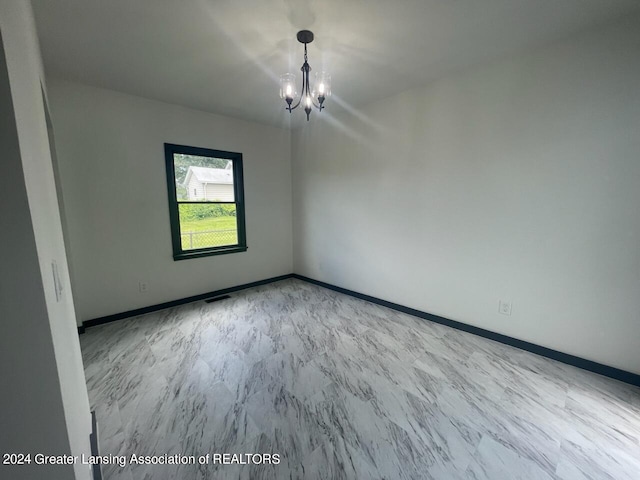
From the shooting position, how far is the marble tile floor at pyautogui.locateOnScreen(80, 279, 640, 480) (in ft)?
4.37

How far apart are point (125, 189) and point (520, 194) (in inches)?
163

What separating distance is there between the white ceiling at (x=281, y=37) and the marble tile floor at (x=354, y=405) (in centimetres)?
262

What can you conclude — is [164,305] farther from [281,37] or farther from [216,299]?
[281,37]

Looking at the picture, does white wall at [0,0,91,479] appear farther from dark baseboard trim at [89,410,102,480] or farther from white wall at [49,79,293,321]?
white wall at [49,79,293,321]

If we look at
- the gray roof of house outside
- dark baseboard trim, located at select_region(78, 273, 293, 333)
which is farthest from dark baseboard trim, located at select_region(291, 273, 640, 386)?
the gray roof of house outside

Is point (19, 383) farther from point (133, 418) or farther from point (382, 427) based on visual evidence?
point (382, 427)

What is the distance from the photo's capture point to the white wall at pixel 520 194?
6.08ft

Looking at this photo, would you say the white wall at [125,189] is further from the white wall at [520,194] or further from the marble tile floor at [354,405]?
the white wall at [520,194]

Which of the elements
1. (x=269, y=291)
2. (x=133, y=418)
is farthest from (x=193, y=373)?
(x=269, y=291)

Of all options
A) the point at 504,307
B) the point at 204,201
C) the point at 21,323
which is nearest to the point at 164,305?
the point at 204,201

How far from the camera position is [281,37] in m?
1.93

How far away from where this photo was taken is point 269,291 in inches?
155

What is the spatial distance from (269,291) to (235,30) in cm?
318

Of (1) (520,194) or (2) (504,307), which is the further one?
(2) (504,307)
